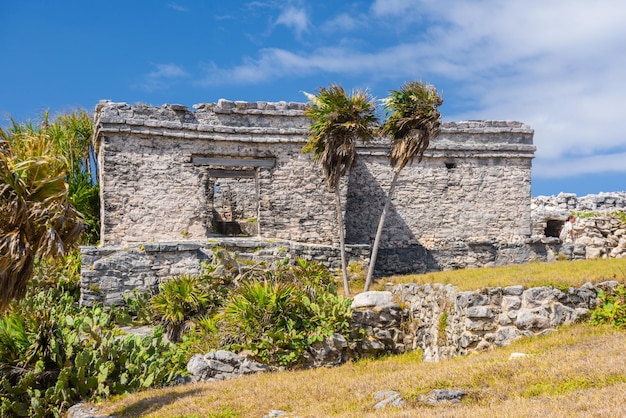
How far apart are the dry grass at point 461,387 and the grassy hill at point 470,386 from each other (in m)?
0.01

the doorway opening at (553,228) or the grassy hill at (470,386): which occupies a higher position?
the doorway opening at (553,228)

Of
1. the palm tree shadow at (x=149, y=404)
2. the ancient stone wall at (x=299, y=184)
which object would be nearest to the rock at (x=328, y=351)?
the palm tree shadow at (x=149, y=404)

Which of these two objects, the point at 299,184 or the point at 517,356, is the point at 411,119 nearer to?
the point at 299,184

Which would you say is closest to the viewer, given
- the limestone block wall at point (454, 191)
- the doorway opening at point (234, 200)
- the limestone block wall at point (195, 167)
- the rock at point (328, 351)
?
the rock at point (328, 351)

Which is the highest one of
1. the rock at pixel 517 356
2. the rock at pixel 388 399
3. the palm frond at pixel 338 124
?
the palm frond at pixel 338 124

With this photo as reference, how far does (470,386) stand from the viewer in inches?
258

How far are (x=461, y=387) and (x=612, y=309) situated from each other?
3.58 m

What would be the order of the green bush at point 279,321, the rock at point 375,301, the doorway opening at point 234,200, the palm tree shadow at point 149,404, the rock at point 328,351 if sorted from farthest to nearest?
1. the doorway opening at point 234,200
2. the rock at point 375,301
3. the rock at point 328,351
4. the green bush at point 279,321
5. the palm tree shadow at point 149,404

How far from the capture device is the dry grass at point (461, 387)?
18.5ft

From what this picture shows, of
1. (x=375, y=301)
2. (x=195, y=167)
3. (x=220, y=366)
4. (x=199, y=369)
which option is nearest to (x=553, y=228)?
(x=375, y=301)

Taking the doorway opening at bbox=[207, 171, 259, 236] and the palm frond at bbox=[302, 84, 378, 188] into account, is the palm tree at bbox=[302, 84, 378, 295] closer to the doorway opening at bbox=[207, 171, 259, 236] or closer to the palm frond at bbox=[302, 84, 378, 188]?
the palm frond at bbox=[302, 84, 378, 188]

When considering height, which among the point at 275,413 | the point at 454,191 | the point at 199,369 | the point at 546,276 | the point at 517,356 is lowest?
the point at 199,369

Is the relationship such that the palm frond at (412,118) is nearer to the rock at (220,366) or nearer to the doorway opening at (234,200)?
the rock at (220,366)

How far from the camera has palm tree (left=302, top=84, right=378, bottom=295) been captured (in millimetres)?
12703
